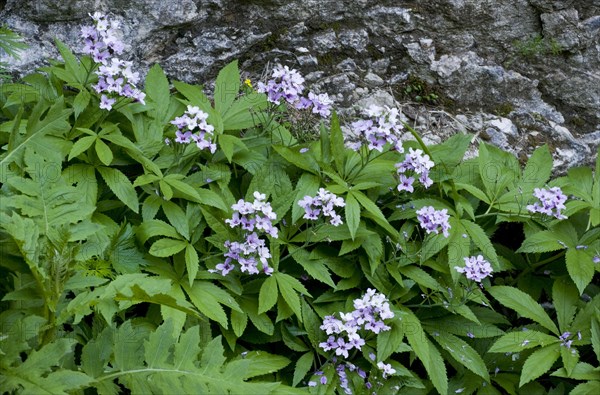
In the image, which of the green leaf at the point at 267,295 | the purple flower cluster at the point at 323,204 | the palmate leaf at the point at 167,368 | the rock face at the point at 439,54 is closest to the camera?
the palmate leaf at the point at 167,368

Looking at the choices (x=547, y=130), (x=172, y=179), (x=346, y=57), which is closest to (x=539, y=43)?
(x=547, y=130)

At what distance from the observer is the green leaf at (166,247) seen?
353 cm

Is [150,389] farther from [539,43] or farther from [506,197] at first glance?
[539,43]

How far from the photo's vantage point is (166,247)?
3.57m

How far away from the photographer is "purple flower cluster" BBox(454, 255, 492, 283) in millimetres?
3736

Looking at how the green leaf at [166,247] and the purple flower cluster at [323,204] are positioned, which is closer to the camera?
the green leaf at [166,247]

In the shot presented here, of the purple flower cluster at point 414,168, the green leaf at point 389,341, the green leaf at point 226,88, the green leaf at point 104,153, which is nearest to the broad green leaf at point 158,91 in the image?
the green leaf at point 226,88

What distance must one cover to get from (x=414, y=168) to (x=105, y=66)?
5.57ft

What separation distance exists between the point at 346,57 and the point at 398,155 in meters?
1.13

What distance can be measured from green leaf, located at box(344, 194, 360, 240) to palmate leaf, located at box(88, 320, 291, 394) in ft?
3.08

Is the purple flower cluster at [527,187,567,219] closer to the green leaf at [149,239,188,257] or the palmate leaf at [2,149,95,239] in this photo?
the green leaf at [149,239,188,257]

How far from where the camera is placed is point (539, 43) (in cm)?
519

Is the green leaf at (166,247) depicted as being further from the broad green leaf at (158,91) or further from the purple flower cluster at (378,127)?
the purple flower cluster at (378,127)

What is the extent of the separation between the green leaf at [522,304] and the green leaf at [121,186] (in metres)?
1.96
